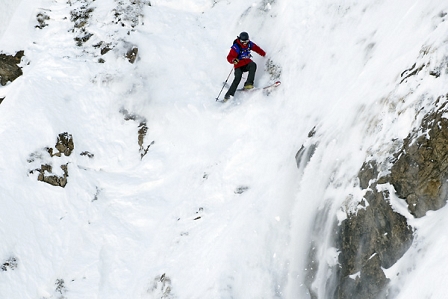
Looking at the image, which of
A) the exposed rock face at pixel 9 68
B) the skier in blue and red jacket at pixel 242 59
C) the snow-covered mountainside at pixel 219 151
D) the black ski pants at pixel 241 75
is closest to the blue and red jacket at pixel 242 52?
the skier in blue and red jacket at pixel 242 59

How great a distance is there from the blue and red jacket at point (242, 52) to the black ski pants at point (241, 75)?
0.40 feet

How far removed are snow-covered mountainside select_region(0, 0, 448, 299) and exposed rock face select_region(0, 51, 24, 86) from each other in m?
0.05

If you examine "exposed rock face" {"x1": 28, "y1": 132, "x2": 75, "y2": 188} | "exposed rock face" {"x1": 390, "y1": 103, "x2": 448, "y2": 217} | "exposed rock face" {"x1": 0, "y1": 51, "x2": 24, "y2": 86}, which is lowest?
"exposed rock face" {"x1": 28, "y1": 132, "x2": 75, "y2": 188}

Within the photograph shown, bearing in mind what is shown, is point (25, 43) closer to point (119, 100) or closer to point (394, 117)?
point (119, 100)

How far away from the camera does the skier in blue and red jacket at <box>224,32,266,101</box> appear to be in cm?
1247

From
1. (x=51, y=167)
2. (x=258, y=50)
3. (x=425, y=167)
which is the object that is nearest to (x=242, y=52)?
(x=258, y=50)

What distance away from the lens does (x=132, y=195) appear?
12250mm

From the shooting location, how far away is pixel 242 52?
496 inches

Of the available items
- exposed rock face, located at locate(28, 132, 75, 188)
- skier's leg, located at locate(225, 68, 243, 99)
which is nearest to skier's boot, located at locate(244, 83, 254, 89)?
skier's leg, located at locate(225, 68, 243, 99)

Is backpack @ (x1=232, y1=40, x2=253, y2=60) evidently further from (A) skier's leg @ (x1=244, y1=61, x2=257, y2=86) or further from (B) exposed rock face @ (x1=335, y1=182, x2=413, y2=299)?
(B) exposed rock face @ (x1=335, y1=182, x2=413, y2=299)

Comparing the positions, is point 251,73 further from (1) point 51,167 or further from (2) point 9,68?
(2) point 9,68

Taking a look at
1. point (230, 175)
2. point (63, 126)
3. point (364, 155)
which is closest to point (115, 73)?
point (63, 126)

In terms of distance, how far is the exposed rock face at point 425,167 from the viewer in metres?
6.53

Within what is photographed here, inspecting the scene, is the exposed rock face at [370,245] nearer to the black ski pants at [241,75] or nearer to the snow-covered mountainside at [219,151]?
the snow-covered mountainside at [219,151]
